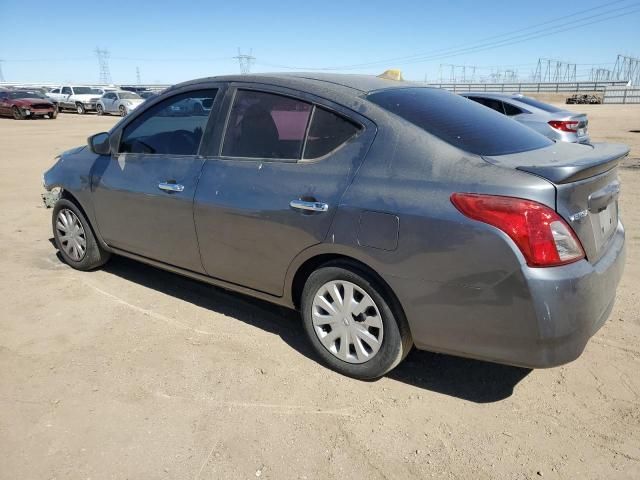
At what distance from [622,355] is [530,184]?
1658 mm

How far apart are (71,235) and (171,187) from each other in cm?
169

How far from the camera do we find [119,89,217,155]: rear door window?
3637 millimetres

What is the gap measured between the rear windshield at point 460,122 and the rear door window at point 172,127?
1.31m

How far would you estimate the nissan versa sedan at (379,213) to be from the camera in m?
2.37

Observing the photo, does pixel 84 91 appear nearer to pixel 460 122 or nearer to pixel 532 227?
pixel 460 122

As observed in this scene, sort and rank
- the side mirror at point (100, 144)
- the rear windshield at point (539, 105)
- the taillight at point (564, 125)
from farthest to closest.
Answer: the rear windshield at point (539, 105)
the taillight at point (564, 125)
the side mirror at point (100, 144)

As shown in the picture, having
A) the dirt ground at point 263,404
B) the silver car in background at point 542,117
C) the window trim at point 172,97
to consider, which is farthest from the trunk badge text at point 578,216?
the silver car in background at point 542,117

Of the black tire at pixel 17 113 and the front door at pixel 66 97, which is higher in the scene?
the front door at pixel 66 97

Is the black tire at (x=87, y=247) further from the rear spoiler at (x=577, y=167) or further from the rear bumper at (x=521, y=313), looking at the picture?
the rear spoiler at (x=577, y=167)

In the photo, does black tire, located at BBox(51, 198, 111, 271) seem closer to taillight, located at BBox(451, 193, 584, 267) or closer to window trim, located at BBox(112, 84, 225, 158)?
window trim, located at BBox(112, 84, 225, 158)

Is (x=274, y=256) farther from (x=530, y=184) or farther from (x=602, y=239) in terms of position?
(x=602, y=239)

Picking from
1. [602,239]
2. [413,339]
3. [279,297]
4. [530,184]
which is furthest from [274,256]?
[602,239]

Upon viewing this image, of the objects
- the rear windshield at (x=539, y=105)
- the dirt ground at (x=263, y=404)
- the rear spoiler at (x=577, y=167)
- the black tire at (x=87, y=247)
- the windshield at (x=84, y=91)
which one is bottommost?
the dirt ground at (x=263, y=404)

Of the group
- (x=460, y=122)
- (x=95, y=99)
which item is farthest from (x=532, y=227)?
(x=95, y=99)
